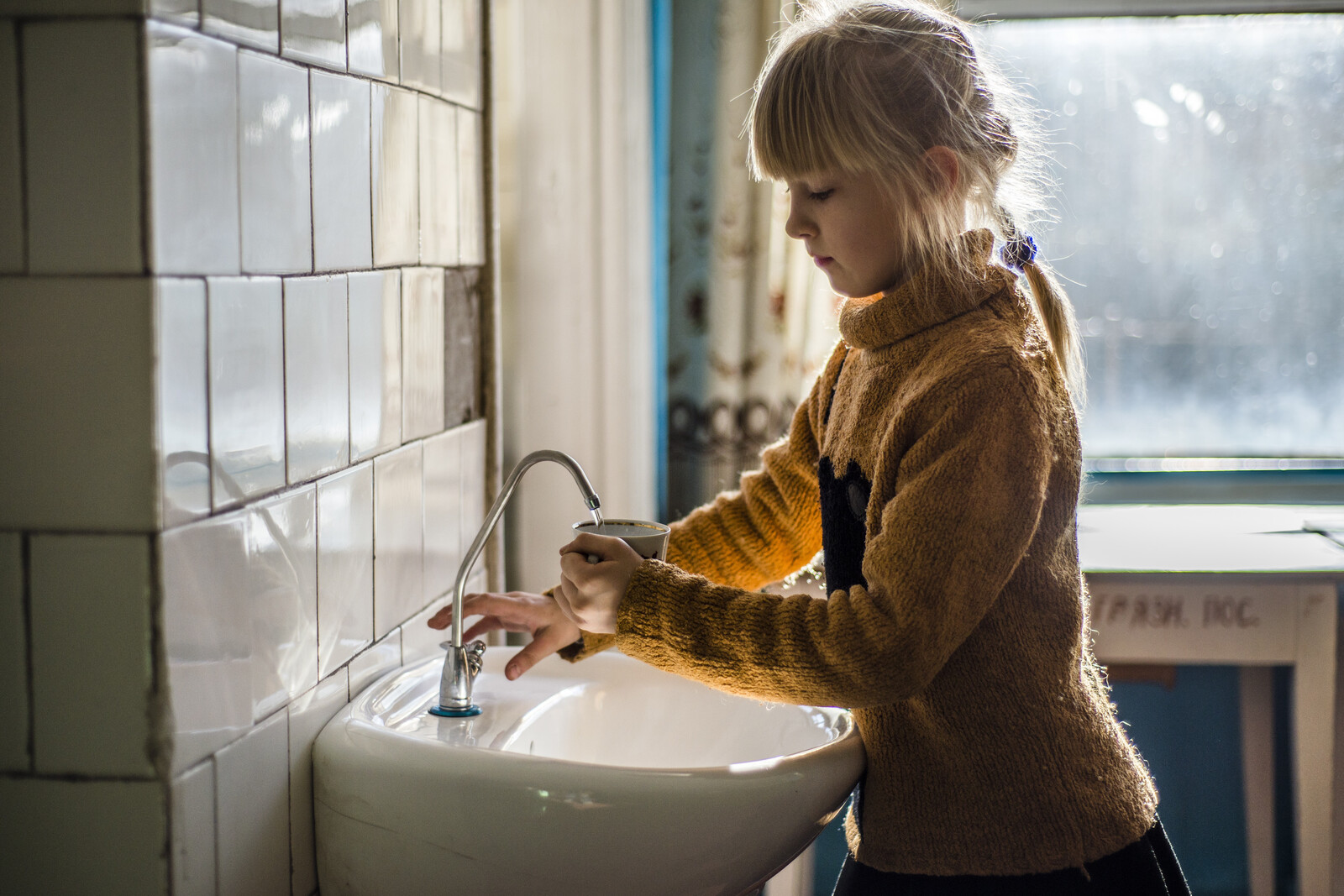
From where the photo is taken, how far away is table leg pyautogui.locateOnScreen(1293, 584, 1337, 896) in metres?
1.56

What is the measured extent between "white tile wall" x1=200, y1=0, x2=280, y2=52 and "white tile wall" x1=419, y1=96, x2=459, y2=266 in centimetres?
27

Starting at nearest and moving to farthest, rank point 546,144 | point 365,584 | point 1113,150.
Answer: point 365,584
point 546,144
point 1113,150

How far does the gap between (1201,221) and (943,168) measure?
1.25 metres

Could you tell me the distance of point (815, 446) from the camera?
1.04 meters

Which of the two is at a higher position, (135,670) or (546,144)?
(546,144)

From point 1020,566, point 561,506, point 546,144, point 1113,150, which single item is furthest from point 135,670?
point 1113,150

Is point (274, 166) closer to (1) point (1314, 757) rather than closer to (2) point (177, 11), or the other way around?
(2) point (177, 11)

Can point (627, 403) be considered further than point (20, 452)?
Yes

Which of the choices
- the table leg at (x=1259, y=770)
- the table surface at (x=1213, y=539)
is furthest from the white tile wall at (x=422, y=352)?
the table leg at (x=1259, y=770)

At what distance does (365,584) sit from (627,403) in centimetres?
74

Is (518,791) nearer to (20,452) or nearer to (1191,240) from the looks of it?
(20,452)

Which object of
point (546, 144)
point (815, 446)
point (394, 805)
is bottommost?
point (394, 805)

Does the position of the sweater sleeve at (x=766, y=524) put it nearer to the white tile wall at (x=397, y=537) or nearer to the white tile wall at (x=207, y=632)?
the white tile wall at (x=397, y=537)

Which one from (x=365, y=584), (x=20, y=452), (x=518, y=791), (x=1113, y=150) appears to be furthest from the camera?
(x=1113, y=150)
